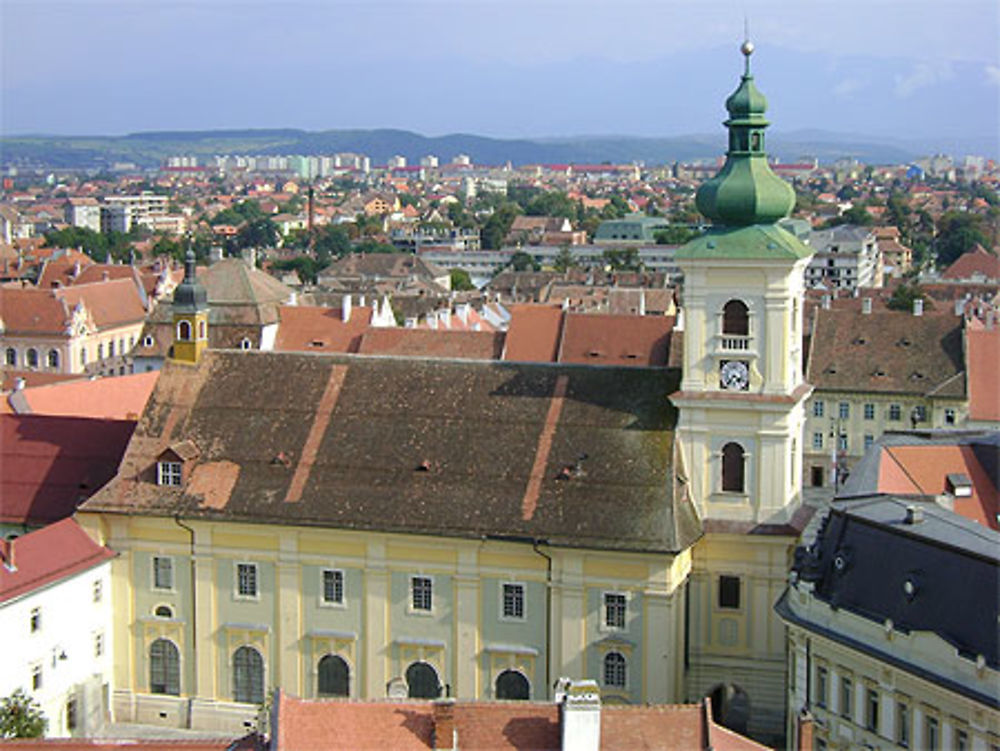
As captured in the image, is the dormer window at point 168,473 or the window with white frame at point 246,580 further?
the dormer window at point 168,473

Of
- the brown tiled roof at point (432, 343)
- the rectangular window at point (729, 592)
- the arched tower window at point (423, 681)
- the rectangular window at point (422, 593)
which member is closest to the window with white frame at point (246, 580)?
the rectangular window at point (422, 593)

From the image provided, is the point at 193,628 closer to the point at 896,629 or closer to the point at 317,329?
the point at 896,629

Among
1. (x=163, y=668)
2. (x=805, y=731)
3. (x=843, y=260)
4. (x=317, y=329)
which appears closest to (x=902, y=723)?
(x=805, y=731)

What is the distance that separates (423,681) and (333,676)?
2.85m

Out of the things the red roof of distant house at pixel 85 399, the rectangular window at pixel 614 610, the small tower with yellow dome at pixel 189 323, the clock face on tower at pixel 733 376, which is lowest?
the rectangular window at pixel 614 610

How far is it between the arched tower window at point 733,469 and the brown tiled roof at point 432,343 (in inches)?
1339

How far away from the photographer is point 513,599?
1729 inches

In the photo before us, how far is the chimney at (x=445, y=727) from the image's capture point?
29844 millimetres

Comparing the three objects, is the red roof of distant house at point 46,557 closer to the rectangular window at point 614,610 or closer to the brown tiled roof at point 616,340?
the rectangular window at point 614,610

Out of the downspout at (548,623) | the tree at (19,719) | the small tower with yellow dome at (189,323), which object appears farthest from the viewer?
the small tower with yellow dome at (189,323)

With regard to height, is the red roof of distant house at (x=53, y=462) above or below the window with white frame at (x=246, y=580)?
above

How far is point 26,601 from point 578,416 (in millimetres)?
16850

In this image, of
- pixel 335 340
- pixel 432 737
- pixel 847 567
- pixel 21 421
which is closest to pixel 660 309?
pixel 335 340

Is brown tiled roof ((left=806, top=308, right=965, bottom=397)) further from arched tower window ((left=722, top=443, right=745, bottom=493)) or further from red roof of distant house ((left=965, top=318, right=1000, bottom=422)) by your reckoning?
arched tower window ((left=722, top=443, right=745, bottom=493))
